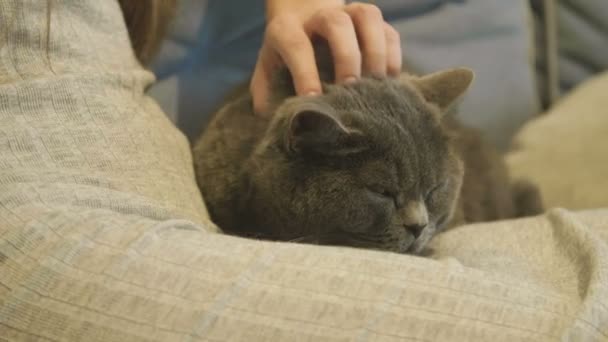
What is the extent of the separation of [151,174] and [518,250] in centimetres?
48

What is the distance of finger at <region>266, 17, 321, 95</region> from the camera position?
0.99 metres

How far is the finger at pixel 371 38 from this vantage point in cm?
102

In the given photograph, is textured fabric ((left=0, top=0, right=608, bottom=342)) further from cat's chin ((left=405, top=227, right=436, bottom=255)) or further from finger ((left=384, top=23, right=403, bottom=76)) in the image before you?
finger ((left=384, top=23, right=403, bottom=76))

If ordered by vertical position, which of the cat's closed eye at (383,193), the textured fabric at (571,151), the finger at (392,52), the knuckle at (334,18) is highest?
the knuckle at (334,18)

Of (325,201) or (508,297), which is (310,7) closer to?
(325,201)

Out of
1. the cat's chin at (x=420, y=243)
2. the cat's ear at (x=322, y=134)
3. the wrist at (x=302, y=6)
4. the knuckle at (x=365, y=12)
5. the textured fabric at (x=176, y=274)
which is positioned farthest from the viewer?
the wrist at (x=302, y=6)

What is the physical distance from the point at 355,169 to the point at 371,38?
0.78 ft

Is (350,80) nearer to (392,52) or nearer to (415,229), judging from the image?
(392,52)

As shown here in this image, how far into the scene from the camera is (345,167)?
2.94 feet

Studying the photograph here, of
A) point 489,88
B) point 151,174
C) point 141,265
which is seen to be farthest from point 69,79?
point 489,88

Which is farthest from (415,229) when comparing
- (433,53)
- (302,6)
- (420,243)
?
(433,53)

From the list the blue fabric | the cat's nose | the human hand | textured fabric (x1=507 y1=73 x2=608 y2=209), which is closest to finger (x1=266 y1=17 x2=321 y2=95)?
the human hand

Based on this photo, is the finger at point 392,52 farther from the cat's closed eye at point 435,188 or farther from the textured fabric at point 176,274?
the textured fabric at point 176,274

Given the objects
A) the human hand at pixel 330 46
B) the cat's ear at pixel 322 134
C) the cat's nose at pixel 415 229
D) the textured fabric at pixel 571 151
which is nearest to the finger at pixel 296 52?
the human hand at pixel 330 46
